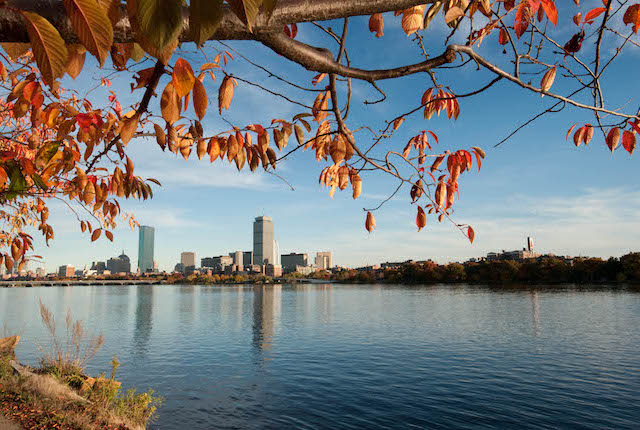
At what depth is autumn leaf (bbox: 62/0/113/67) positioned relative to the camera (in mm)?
1389

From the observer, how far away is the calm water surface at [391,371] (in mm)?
21531

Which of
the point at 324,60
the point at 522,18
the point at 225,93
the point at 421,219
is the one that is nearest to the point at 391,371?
the point at 421,219

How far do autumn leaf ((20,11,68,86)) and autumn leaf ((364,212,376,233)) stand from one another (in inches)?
142

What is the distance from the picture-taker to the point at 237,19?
2045mm

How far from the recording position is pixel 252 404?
2441cm

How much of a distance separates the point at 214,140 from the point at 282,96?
0.83 meters

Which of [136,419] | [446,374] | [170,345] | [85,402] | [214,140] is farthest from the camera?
[170,345]

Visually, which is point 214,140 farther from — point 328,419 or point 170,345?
point 170,345

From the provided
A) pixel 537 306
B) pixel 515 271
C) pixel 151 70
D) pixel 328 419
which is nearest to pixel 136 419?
pixel 328 419

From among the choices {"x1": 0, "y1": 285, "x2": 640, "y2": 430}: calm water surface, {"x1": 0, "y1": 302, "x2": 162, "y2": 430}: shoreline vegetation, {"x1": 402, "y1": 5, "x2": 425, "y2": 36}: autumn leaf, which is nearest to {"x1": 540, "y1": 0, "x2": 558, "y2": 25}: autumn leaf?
{"x1": 402, "y1": 5, "x2": 425, "y2": 36}: autumn leaf

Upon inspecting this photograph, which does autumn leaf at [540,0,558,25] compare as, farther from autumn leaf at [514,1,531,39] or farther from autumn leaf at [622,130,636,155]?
autumn leaf at [622,130,636,155]

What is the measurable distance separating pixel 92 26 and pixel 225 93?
5.56 ft

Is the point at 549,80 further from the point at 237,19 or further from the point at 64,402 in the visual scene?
the point at 64,402

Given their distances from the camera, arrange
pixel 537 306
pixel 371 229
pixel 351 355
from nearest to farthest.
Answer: pixel 371 229, pixel 351 355, pixel 537 306
